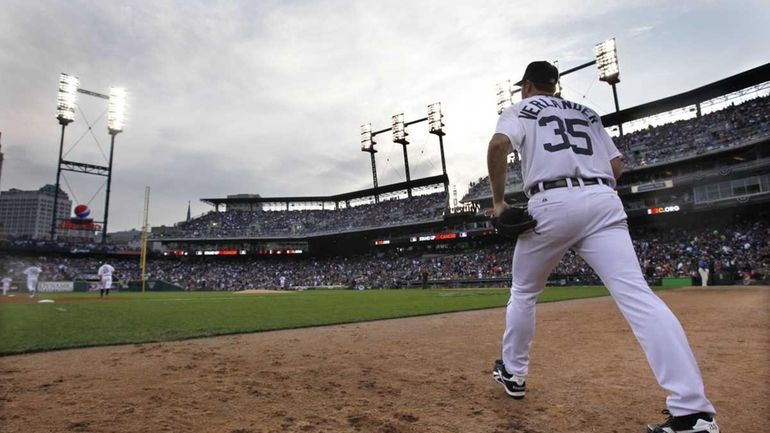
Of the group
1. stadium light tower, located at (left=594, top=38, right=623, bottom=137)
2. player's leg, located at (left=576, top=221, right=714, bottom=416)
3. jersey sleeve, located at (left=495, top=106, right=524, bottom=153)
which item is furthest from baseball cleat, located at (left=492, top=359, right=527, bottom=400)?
stadium light tower, located at (left=594, top=38, right=623, bottom=137)

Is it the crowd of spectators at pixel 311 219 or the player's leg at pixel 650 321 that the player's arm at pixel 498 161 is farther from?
the crowd of spectators at pixel 311 219

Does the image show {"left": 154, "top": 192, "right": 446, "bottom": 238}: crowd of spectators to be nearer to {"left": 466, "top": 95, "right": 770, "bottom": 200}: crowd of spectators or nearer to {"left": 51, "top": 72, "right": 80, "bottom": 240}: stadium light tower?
{"left": 466, "top": 95, "right": 770, "bottom": 200}: crowd of spectators

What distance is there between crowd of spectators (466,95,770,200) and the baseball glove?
37.2 meters

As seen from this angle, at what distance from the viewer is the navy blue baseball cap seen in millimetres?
3113

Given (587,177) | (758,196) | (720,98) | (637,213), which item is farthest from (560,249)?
(720,98)

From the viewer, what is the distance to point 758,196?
28.5m

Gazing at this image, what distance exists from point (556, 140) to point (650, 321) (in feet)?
4.07

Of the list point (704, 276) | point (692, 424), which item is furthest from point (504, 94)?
point (692, 424)

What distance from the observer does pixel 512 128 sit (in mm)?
2871

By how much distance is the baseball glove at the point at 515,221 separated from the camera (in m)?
2.70

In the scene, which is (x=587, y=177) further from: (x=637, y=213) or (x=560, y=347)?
(x=637, y=213)

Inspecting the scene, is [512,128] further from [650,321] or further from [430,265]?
[430,265]

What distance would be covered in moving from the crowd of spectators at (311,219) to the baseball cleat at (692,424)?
4663 centimetres

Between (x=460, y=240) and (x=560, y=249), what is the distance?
153 ft
